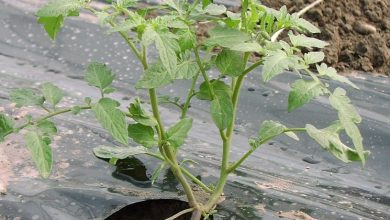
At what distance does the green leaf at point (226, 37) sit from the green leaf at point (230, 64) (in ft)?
0.17

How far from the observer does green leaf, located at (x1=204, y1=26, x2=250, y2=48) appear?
3.71ft

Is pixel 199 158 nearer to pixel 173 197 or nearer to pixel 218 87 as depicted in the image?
pixel 173 197

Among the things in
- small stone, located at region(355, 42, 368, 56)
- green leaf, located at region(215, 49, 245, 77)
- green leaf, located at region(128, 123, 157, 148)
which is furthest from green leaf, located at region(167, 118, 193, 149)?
small stone, located at region(355, 42, 368, 56)

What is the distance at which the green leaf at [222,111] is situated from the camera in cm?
118

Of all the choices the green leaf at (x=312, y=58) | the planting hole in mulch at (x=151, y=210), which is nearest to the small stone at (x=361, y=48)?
the planting hole in mulch at (x=151, y=210)

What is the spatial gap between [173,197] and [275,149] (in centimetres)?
45

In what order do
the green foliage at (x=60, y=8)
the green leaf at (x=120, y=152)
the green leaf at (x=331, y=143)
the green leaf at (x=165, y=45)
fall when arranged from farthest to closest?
the green leaf at (x=120, y=152), the green leaf at (x=331, y=143), the green foliage at (x=60, y=8), the green leaf at (x=165, y=45)

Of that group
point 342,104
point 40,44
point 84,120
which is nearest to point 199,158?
point 84,120

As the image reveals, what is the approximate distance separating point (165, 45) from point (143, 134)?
0.28 metres

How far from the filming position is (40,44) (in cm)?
240

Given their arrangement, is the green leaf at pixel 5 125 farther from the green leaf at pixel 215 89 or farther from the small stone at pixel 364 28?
the small stone at pixel 364 28

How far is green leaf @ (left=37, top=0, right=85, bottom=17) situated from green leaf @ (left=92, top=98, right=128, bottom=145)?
0.56ft

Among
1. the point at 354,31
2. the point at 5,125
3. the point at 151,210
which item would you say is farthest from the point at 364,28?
the point at 5,125

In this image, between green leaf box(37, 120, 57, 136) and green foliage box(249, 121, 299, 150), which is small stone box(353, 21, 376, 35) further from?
green leaf box(37, 120, 57, 136)
